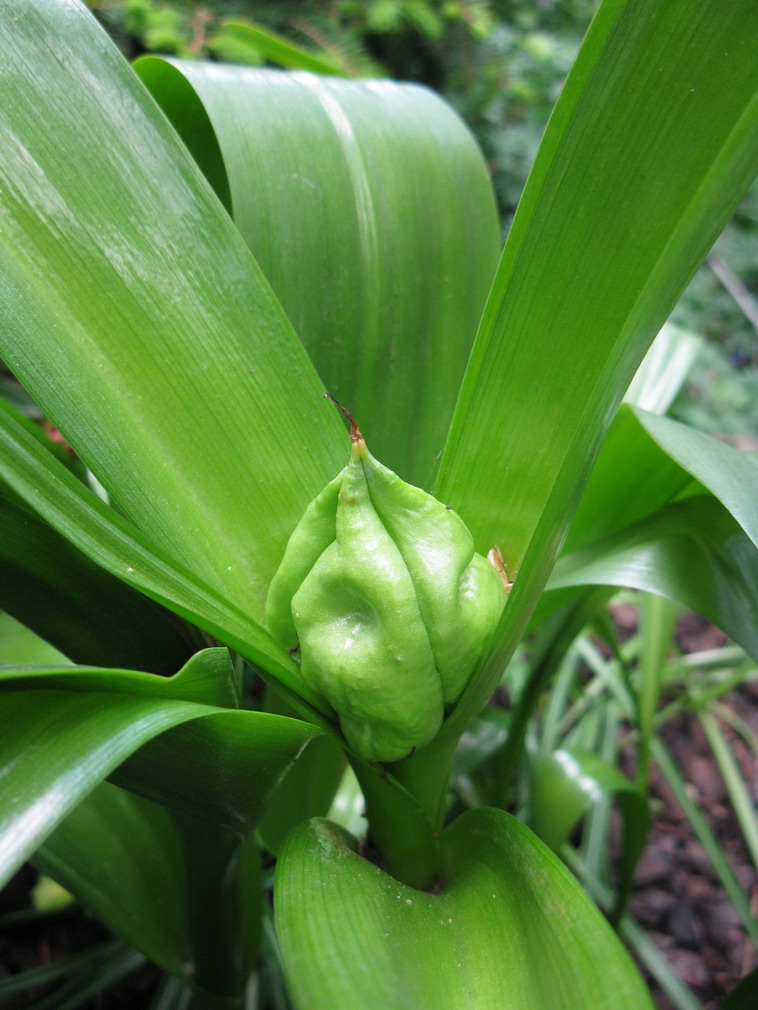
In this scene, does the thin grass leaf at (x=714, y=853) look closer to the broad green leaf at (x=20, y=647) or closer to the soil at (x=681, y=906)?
the soil at (x=681, y=906)

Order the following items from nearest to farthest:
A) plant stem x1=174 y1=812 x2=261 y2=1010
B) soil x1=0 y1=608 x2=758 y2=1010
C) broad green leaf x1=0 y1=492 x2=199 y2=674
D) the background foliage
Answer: broad green leaf x1=0 y1=492 x2=199 y2=674, plant stem x1=174 y1=812 x2=261 y2=1010, soil x1=0 y1=608 x2=758 y2=1010, the background foliage

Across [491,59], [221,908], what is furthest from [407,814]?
[491,59]

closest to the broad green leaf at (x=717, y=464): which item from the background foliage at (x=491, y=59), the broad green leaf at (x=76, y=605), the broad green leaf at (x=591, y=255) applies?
the broad green leaf at (x=591, y=255)

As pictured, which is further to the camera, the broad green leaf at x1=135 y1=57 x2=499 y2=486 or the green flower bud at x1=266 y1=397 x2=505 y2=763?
the broad green leaf at x1=135 y1=57 x2=499 y2=486

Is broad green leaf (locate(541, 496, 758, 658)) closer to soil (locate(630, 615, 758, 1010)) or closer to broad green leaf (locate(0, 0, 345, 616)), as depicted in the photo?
broad green leaf (locate(0, 0, 345, 616))

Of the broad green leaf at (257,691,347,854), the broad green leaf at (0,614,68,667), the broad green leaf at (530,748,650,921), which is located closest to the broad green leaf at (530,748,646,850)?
the broad green leaf at (530,748,650,921)
